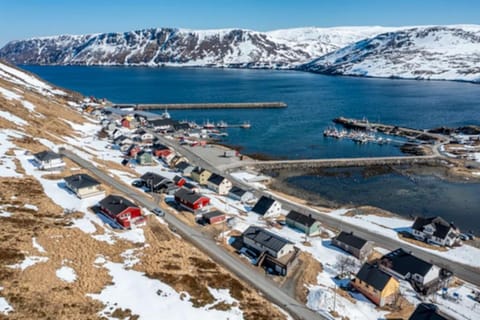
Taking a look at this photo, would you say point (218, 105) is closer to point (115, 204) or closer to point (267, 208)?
point (267, 208)

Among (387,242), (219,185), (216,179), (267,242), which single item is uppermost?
(216,179)

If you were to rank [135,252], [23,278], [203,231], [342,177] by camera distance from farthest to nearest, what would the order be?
[342,177] < [203,231] < [135,252] < [23,278]

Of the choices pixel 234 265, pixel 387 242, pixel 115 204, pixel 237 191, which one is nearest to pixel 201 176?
pixel 237 191

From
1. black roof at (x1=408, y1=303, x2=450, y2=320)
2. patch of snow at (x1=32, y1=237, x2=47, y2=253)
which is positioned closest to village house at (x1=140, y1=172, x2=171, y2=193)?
patch of snow at (x1=32, y1=237, x2=47, y2=253)

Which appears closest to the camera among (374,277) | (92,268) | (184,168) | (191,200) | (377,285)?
(92,268)

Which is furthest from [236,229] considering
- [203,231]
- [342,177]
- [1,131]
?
[1,131]

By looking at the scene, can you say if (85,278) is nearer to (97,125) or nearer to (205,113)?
(97,125)

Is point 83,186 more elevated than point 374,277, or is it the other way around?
point 83,186
